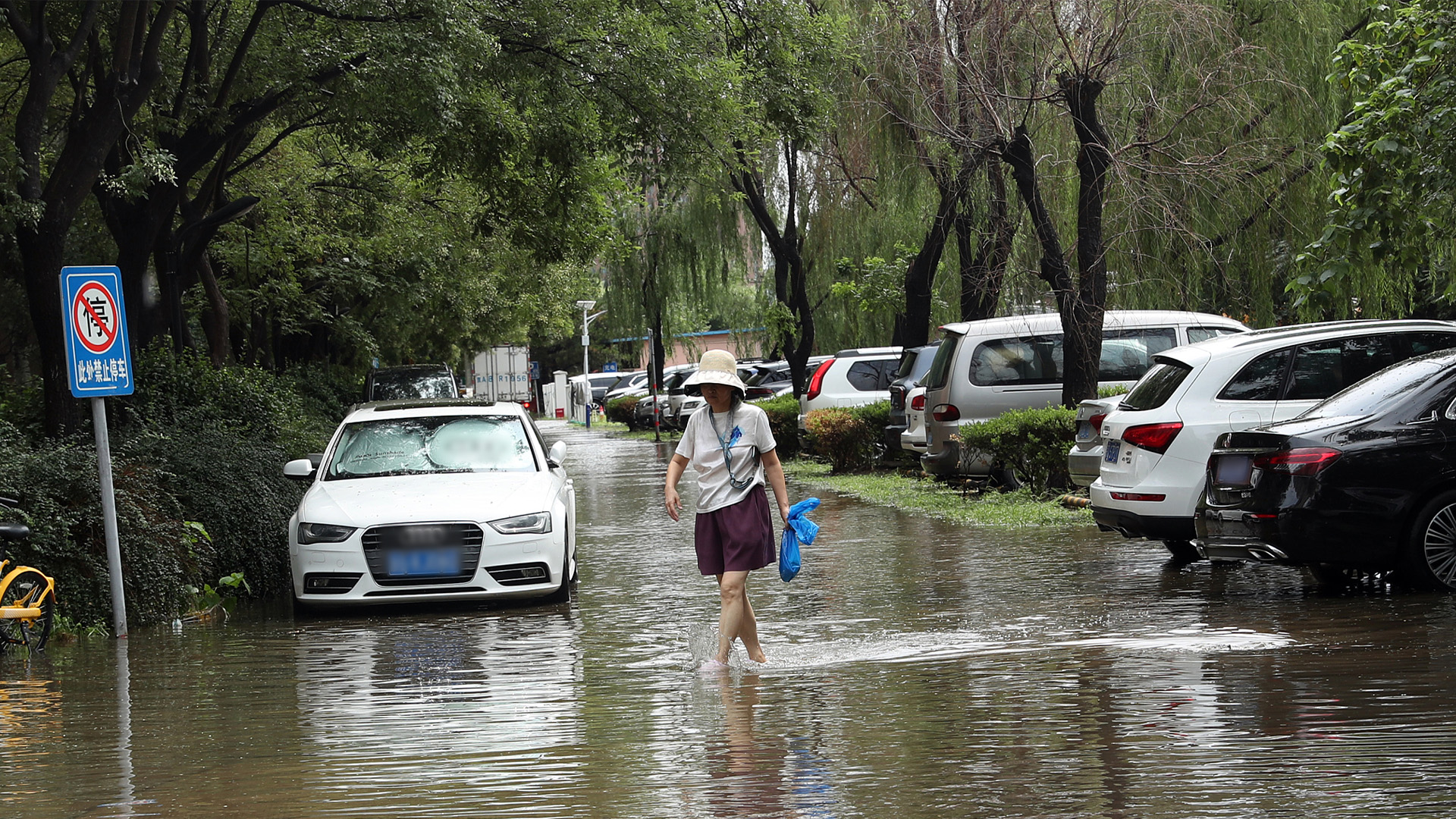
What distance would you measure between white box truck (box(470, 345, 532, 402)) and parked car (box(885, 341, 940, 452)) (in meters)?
31.3

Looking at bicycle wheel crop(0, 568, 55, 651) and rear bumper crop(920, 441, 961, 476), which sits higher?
rear bumper crop(920, 441, 961, 476)

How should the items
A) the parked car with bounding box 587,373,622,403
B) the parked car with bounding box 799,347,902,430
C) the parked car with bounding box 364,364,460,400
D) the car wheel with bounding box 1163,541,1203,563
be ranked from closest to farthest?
the car wheel with bounding box 1163,541,1203,563 < the parked car with bounding box 799,347,902,430 < the parked car with bounding box 364,364,460,400 < the parked car with bounding box 587,373,622,403

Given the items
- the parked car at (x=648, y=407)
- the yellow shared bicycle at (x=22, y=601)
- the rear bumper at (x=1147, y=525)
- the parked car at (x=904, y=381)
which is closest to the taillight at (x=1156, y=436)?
the rear bumper at (x=1147, y=525)

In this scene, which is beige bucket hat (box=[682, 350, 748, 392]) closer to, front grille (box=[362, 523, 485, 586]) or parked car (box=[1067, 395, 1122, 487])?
front grille (box=[362, 523, 485, 586])

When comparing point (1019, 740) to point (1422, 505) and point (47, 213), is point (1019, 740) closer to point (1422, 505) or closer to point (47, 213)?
point (1422, 505)

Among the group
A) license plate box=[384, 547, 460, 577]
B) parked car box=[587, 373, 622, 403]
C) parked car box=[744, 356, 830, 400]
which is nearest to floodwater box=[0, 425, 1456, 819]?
license plate box=[384, 547, 460, 577]

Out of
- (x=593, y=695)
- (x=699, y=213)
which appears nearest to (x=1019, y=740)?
(x=593, y=695)

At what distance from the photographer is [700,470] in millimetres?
7930

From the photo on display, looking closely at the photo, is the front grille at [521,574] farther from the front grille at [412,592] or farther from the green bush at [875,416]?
the green bush at [875,416]

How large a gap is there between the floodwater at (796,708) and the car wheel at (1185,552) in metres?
0.42

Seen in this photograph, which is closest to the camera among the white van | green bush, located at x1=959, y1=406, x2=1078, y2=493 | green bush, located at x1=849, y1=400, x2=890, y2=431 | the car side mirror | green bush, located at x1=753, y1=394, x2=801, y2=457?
the car side mirror

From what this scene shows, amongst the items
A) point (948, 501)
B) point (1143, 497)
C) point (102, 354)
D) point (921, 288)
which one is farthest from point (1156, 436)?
point (921, 288)

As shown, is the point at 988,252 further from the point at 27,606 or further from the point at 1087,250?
the point at 27,606

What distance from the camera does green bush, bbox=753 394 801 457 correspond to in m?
27.8
